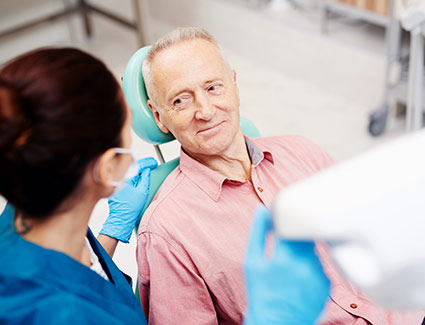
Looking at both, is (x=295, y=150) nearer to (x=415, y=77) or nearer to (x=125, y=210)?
(x=125, y=210)

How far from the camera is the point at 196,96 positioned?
1.57 metres

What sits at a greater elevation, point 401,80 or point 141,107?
point 141,107

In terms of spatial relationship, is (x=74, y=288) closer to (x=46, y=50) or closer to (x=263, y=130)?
(x=46, y=50)

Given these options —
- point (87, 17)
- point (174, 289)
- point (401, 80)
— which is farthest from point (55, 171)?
point (87, 17)

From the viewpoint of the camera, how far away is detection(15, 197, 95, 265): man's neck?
3.45 ft

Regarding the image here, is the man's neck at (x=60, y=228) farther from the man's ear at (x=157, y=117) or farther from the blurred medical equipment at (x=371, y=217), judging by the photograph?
the man's ear at (x=157, y=117)

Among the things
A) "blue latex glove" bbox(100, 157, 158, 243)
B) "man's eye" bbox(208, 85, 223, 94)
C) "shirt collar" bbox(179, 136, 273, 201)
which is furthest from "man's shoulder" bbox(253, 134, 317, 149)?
"blue latex glove" bbox(100, 157, 158, 243)

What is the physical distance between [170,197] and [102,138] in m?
0.58

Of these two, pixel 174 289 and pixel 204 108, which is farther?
pixel 204 108

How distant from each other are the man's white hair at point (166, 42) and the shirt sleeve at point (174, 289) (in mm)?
417

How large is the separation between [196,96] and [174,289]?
50 centimetres

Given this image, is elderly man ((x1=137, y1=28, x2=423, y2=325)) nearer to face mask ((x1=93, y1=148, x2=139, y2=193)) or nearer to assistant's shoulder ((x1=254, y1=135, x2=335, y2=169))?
assistant's shoulder ((x1=254, y1=135, x2=335, y2=169))

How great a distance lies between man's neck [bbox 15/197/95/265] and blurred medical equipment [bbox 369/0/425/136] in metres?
1.70

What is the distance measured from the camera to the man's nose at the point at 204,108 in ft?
5.11
